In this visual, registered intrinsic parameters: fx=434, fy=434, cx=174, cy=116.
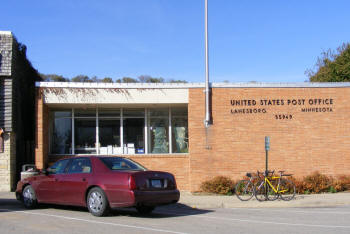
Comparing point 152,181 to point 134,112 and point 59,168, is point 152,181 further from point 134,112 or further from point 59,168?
point 134,112

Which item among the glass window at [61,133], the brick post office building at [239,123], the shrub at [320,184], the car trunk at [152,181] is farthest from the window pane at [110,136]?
the car trunk at [152,181]

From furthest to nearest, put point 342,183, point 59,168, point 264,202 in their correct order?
point 342,183 → point 264,202 → point 59,168

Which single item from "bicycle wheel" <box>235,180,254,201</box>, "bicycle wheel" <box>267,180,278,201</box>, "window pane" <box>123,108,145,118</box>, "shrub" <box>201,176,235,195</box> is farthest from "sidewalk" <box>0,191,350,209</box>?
"window pane" <box>123,108,145,118</box>

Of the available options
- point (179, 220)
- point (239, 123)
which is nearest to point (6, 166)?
point (179, 220)

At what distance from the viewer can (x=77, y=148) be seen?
1802 cm

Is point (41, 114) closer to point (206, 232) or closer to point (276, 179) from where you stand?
point (276, 179)

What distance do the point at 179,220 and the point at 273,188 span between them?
519 centimetres

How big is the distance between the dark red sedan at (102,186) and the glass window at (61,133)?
6.00 m

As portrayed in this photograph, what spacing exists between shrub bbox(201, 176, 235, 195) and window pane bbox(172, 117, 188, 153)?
98.8 inches

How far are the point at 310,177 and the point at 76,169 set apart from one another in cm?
934

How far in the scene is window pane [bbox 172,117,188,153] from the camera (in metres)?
18.2

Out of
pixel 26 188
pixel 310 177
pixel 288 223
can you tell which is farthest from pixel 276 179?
pixel 26 188

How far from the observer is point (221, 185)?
1592cm

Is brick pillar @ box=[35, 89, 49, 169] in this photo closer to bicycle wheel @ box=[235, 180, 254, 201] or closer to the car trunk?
bicycle wheel @ box=[235, 180, 254, 201]
